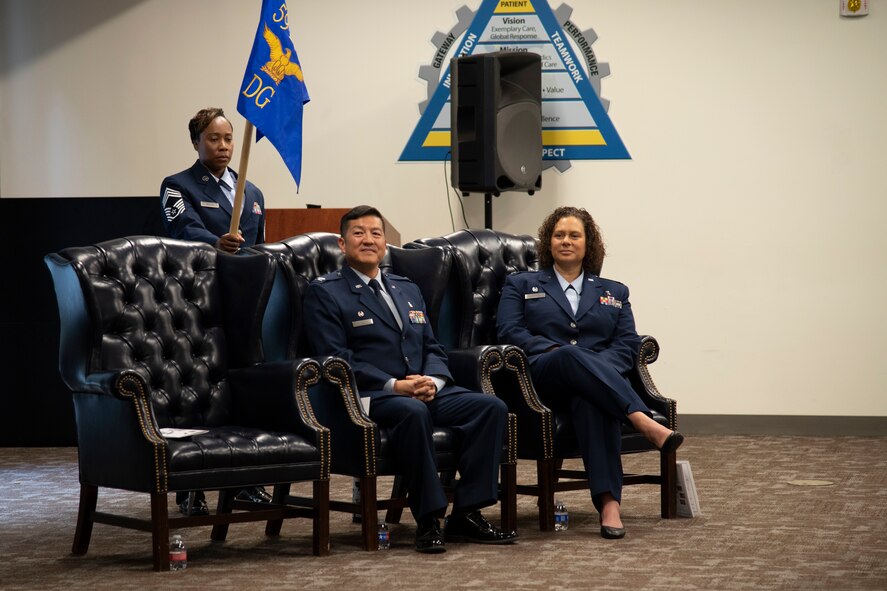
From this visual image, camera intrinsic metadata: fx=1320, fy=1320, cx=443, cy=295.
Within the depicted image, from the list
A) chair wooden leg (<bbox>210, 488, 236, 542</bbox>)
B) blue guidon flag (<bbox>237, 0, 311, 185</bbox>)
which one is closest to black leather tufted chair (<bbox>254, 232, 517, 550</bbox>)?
chair wooden leg (<bbox>210, 488, 236, 542</bbox>)

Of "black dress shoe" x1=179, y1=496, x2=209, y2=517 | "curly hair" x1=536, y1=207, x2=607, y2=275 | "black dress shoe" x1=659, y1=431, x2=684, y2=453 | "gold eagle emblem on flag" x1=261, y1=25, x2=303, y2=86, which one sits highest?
"gold eagle emblem on flag" x1=261, y1=25, x2=303, y2=86

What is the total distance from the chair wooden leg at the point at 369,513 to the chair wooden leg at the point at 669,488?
1179mm

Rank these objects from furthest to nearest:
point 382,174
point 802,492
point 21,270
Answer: point 382,174
point 21,270
point 802,492

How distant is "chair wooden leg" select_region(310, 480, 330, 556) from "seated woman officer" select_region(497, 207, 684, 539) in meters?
0.96

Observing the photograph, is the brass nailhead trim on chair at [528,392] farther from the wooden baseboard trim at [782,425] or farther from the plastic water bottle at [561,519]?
the wooden baseboard trim at [782,425]

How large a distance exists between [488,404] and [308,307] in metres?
0.70

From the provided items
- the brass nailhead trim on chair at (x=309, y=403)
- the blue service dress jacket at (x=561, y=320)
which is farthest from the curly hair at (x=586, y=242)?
the brass nailhead trim on chair at (x=309, y=403)

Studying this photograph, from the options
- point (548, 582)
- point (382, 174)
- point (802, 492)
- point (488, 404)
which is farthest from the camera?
point (382, 174)

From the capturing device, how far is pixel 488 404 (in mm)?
4363

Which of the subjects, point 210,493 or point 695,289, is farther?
point 695,289

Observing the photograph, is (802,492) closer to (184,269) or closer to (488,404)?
(488,404)

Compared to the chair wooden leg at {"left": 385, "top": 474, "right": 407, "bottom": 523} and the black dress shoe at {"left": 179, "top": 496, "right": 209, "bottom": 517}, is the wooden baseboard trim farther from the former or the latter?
the black dress shoe at {"left": 179, "top": 496, "right": 209, "bottom": 517}

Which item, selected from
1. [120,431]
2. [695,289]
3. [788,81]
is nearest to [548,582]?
[120,431]

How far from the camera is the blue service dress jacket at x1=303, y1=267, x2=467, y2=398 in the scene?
14.6 feet
